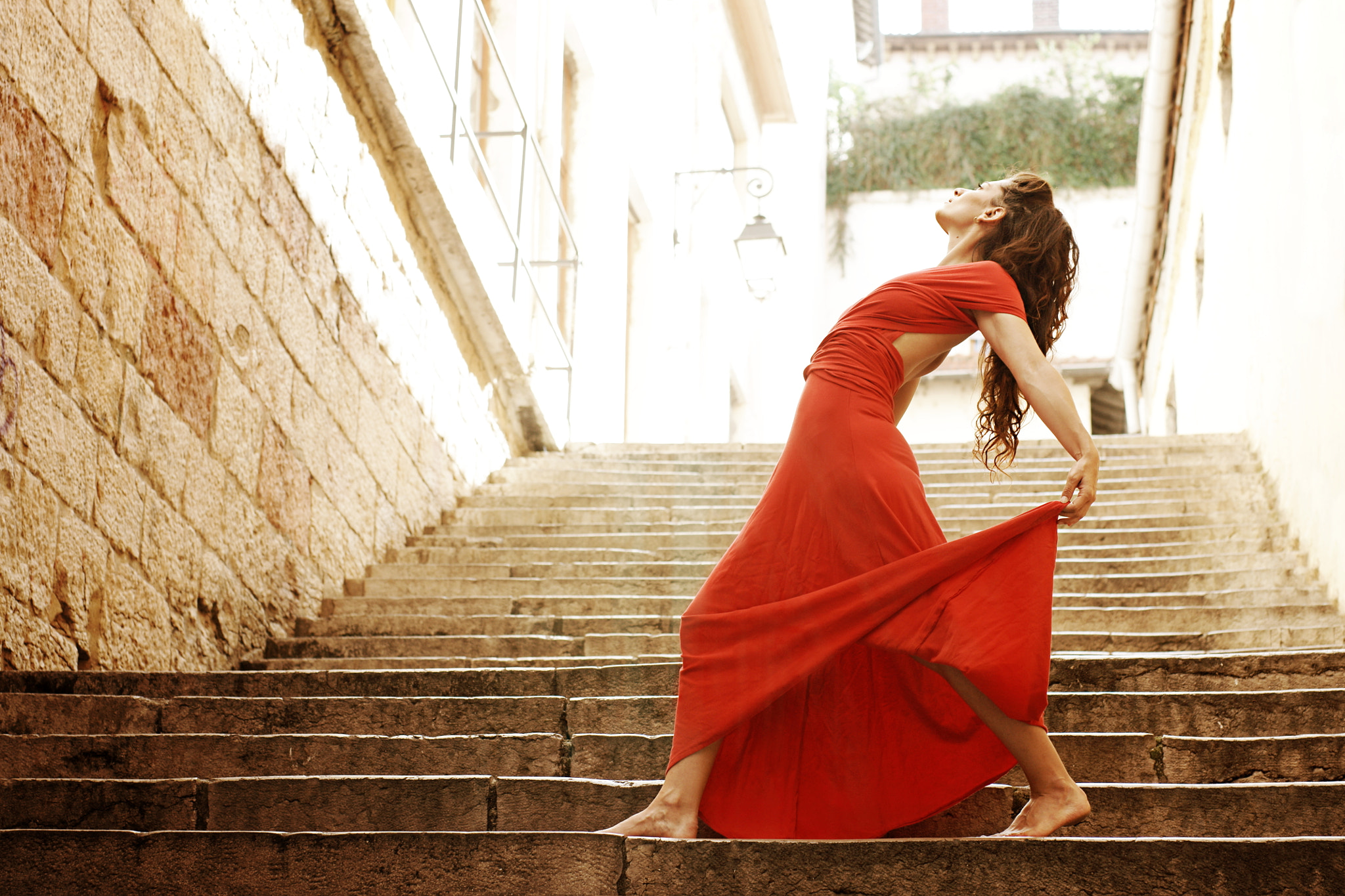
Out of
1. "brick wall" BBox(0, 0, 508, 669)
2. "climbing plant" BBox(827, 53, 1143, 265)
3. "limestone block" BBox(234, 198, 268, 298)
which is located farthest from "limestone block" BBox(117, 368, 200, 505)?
"climbing plant" BBox(827, 53, 1143, 265)

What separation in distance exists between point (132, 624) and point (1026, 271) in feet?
9.16

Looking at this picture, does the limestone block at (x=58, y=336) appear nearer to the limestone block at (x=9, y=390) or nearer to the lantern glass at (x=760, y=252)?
the limestone block at (x=9, y=390)

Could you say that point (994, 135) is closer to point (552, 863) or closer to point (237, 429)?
point (237, 429)

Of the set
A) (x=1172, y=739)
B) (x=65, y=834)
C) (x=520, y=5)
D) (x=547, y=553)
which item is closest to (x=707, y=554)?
(x=547, y=553)

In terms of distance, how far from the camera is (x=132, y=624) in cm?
451

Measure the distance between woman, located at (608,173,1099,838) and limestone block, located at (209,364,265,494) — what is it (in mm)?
2663

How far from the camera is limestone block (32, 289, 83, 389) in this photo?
4.11 m

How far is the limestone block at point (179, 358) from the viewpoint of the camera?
4.74 m

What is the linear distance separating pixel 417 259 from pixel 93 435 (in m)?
3.27

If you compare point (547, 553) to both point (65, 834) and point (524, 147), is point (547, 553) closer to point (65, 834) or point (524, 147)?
point (524, 147)

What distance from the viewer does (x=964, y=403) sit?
21.8m

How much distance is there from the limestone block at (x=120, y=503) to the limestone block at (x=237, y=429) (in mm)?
552

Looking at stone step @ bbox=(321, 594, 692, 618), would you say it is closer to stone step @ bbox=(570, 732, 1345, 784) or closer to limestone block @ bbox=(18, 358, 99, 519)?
limestone block @ bbox=(18, 358, 99, 519)

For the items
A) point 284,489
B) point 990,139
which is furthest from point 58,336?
point 990,139
